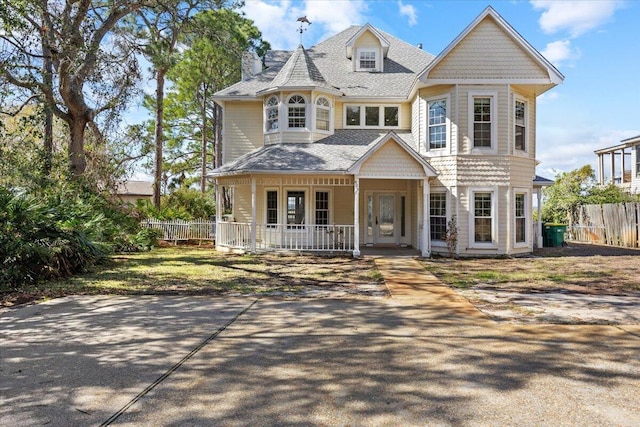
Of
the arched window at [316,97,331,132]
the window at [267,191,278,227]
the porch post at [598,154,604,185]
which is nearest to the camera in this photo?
the window at [267,191,278,227]

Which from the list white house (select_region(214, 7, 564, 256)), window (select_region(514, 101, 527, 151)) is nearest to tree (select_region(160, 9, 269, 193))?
white house (select_region(214, 7, 564, 256))

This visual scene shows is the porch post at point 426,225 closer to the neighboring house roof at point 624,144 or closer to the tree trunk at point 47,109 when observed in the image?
the tree trunk at point 47,109

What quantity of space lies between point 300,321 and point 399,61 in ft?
56.9

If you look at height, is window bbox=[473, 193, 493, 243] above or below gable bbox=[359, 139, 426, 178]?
below

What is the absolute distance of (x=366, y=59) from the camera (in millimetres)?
A: 20375

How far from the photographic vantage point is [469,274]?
1186 centimetres

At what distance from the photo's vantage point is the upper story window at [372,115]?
62.0ft

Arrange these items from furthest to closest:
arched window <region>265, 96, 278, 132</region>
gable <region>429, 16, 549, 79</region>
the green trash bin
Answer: the green trash bin → arched window <region>265, 96, 278, 132</region> → gable <region>429, 16, 549, 79</region>

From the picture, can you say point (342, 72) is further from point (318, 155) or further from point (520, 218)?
point (520, 218)

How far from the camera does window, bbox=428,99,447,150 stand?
52.4 feet

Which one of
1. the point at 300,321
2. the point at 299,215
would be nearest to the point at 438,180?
the point at 299,215

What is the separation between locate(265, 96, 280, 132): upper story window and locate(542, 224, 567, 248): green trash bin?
528 inches

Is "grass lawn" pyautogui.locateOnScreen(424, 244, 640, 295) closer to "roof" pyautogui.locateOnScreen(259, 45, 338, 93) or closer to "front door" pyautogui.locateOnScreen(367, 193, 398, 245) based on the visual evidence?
"front door" pyautogui.locateOnScreen(367, 193, 398, 245)

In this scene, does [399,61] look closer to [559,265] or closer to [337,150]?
[337,150]
